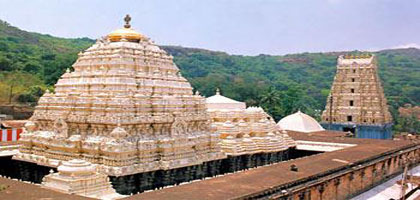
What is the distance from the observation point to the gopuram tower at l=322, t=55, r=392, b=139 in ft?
115

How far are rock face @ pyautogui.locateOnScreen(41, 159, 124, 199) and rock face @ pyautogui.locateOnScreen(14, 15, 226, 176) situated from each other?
108 centimetres

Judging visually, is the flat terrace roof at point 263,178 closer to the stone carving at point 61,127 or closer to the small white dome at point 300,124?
the stone carving at point 61,127

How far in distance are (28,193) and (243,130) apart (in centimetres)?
1214

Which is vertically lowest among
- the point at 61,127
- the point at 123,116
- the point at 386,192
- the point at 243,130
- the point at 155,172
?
the point at 386,192

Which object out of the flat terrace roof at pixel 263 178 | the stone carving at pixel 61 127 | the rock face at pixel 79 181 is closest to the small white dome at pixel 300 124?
the flat terrace roof at pixel 263 178

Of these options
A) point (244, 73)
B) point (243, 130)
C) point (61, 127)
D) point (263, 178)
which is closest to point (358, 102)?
point (243, 130)

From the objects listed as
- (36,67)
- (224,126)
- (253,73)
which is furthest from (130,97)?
(253,73)

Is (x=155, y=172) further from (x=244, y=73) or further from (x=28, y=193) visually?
(x=244, y=73)

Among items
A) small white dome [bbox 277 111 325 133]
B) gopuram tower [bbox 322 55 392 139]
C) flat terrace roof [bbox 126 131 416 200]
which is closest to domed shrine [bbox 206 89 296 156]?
flat terrace roof [bbox 126 131 416 200]

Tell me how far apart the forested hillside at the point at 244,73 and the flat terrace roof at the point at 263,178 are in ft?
98.8

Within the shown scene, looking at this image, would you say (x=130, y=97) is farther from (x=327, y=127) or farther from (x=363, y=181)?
(x=327, y=127)

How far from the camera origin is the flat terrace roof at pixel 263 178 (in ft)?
36.2

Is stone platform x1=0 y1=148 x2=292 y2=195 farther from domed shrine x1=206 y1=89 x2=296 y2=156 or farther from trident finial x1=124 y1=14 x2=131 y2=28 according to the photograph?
trident finial x1=124 y1=14 x2=131 y2=28

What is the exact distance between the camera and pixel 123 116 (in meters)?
14.2
